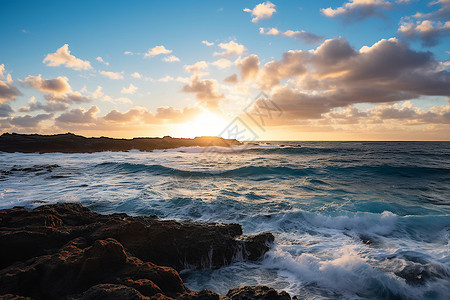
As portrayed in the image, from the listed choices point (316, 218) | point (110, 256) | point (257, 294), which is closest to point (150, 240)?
point (110, 256)

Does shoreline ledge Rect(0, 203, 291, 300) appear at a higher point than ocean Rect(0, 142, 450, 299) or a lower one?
higher

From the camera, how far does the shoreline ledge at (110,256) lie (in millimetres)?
3076

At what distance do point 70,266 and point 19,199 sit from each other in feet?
29.2

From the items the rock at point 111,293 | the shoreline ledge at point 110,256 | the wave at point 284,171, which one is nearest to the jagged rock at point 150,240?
the shoreline ledge at point 110,256

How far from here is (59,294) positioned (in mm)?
3057

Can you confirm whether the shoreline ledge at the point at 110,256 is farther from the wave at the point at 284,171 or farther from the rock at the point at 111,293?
the wave at the point at 284,171

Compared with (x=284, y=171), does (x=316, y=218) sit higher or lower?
lower

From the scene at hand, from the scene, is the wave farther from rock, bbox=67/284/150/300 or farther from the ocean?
rock, bbox=67/284/150/300

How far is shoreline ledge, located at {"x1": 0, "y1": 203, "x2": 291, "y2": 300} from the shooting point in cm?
308

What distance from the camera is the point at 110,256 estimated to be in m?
3.44

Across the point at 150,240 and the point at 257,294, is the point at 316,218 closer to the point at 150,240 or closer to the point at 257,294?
the point at 257,294

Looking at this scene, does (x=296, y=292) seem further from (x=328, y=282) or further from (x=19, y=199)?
(x=19, y=199)

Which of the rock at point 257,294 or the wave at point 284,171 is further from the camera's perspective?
the wave at point 284,171

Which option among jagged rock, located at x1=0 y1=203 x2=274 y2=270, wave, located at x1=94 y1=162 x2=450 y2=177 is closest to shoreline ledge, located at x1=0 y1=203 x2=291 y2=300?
jagged rock, located at x1=0 y1=203 x2=274 y2=270
